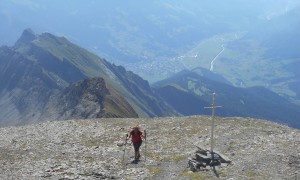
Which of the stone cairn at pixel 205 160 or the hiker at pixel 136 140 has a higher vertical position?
the hiker at pixel 136 140

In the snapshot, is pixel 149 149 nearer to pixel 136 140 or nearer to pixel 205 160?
pixel 136 140

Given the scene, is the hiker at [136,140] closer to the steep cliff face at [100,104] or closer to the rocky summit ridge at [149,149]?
the rocky summit ridge at [149,149]

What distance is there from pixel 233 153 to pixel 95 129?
18.7 metres

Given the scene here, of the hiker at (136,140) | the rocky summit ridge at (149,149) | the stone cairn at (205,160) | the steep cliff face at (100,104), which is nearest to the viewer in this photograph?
the rocky summit ridge at (149,149)

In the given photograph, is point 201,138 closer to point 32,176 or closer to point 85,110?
point 32,176

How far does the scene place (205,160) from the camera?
39.8 metres

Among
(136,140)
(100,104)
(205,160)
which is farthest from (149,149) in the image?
(100,104)

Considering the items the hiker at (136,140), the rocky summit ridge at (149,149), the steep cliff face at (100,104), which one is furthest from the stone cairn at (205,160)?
the steep cliff face at (100,104)

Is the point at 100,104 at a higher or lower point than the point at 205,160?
higher

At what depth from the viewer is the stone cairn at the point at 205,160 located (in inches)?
1547

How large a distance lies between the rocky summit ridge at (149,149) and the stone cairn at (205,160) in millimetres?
504

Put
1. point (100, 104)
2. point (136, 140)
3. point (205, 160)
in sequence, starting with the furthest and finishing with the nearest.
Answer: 1. point (100, 104)
2. point (136, 140)
3. point (205, 160)

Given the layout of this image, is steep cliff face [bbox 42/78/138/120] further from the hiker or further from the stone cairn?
the stone cairn

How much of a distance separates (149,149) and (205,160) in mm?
8062
